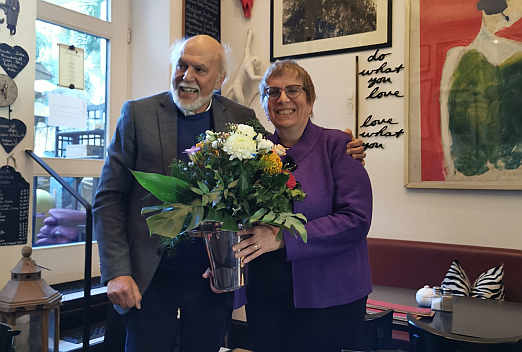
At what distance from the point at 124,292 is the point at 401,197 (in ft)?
7.59

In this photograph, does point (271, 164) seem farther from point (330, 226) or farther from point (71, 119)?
point (71, 119)

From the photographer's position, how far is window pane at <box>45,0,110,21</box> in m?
3.15

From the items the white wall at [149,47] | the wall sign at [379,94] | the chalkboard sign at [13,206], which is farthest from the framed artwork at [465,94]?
the chalkboard sign at [13,206]

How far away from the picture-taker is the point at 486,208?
9.78 feet

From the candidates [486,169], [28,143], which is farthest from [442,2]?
[28,143]

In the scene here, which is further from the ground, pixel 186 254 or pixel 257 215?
pixel 257 215

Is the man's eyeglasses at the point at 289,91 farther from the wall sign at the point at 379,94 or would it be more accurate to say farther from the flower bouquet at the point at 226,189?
the wall sign at the point at 379,94

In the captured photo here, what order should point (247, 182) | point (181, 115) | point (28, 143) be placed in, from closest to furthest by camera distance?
1. point (247, 182)
2. point (181, 115)
3. point (28, 143)

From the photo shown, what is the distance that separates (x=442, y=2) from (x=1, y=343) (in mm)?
3075

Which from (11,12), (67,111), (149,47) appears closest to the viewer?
(11,12)

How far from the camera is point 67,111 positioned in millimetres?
3094

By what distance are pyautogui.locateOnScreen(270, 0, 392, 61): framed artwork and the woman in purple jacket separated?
80.1 inches

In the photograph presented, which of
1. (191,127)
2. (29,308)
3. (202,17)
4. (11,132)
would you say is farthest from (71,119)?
(191,127)

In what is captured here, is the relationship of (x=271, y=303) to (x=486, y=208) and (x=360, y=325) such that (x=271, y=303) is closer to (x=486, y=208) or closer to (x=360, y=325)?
(x=360, y=325)
